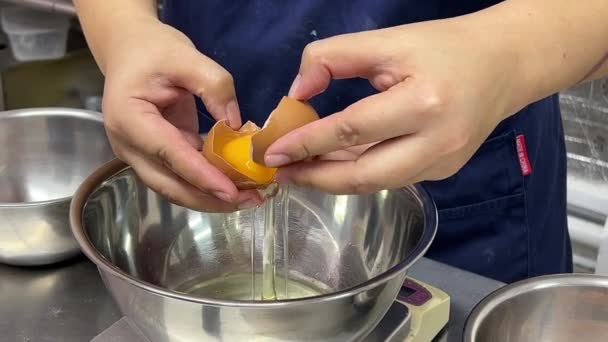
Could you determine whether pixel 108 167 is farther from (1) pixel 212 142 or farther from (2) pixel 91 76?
(2) pixel 91 76

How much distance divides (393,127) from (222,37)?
1.33 feet

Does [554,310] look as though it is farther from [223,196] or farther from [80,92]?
[80,92]

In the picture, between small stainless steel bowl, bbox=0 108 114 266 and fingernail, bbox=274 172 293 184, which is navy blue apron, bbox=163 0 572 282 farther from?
fingernail, bbox=274 172 293 184

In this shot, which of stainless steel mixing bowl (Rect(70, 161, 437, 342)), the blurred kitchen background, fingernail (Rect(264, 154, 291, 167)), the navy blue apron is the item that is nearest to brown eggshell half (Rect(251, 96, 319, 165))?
fingernail (Rect(264, 154, 291, 167))

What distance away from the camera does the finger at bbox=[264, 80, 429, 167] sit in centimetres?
48

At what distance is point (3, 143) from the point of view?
90 centimetres

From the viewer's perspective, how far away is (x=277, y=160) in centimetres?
53

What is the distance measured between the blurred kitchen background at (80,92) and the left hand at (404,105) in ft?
2.70

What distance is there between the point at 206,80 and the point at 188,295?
0.19 meters

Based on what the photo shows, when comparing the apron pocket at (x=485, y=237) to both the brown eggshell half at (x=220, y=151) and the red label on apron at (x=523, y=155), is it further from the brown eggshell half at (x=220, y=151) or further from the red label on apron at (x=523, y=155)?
the brown eggshell half at (x=220, y=151)

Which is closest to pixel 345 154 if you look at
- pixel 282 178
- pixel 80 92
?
pixel 282 178

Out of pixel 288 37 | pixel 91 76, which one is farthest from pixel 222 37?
pixel 91 76

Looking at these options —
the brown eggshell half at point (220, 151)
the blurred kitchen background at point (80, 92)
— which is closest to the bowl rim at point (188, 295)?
the brown eggshell half at point (220, 151)

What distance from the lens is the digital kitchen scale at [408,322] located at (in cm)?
63
